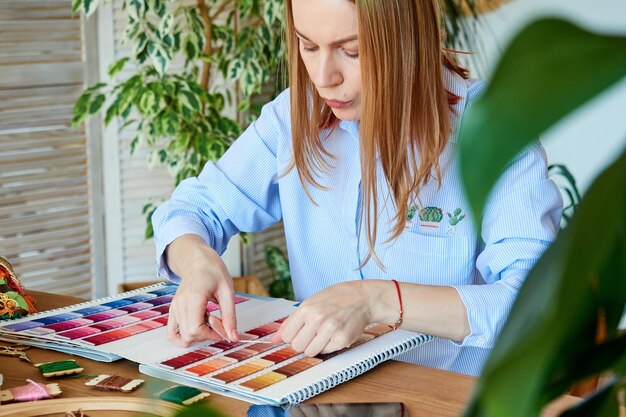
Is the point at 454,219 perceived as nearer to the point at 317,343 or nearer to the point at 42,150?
the point at 317,343

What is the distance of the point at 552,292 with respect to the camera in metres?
0.20

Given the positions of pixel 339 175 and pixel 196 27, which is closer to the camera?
pixel 339 175

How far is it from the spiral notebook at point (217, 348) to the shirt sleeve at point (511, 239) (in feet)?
0.41

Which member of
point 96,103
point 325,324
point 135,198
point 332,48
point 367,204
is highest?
point 332,48

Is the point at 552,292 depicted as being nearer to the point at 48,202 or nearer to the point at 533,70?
the point at 533,70

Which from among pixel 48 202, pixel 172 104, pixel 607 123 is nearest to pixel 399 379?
pixel 172 104

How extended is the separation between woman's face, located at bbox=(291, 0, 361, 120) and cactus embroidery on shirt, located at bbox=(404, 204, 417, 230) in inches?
8.8

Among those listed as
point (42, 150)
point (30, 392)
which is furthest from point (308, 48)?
point (42, 150)

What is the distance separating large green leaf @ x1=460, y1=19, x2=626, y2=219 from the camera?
19 centimetres

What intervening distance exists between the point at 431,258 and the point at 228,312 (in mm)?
485

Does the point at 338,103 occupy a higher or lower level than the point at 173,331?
higher

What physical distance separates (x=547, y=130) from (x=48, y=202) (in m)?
3.09

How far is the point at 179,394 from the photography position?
103 centimetres

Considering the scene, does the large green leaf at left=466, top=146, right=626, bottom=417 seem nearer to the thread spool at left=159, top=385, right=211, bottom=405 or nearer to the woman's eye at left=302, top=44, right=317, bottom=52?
the thread spool at left=159, top=385, right=211, bottom=405
